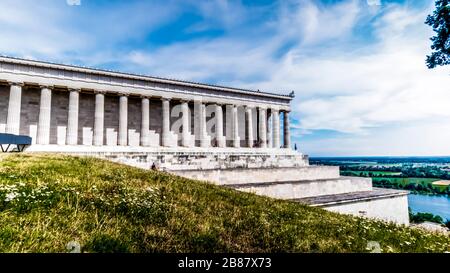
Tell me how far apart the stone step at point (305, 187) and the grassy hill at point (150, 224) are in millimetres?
Result: 11463

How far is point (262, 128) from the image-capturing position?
43.9 m

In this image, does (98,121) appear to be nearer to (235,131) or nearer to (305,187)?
(235,131)

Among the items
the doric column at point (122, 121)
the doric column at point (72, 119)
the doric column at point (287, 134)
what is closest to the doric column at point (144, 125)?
the doric column at point (122, 121)

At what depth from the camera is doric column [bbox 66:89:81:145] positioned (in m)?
29.7

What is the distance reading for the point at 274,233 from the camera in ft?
21.0

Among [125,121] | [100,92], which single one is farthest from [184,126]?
[100,92]

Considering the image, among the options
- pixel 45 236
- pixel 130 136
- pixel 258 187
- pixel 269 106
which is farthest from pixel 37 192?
pixel 269 106

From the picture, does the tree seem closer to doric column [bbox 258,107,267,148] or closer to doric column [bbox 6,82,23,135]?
doric column [bbox 258,107,267,148]

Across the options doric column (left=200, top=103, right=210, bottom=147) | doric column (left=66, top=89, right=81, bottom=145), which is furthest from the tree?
doric column (left=66, top=89, right=81, bottom=145)

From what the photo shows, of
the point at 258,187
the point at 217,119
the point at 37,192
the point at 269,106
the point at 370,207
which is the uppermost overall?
the point at 269,106

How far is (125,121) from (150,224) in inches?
1142

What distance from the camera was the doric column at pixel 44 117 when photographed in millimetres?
28391

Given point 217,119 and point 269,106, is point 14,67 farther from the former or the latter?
point 269,106
